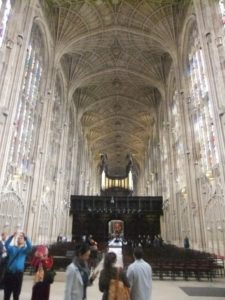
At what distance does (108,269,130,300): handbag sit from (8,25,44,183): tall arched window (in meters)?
14.3

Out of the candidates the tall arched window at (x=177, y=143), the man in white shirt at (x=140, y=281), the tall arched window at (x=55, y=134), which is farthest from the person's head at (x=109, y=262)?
the tall arched window at (x=177, y=143)

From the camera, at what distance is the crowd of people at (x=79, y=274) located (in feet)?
9.87

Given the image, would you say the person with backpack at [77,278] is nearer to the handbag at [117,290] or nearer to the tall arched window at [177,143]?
the handbag at [117,290]

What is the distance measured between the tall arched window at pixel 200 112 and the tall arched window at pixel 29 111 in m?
13.3

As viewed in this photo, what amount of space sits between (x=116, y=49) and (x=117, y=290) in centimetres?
2818

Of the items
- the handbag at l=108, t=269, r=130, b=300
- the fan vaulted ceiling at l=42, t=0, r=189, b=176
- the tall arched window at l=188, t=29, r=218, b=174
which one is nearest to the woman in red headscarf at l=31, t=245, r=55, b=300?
the handbag at l=108, t=269, r=130, b=300

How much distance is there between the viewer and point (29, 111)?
63.2 ft

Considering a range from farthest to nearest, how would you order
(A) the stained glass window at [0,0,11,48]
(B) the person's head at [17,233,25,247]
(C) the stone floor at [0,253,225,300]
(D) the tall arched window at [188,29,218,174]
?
(D) the tall arched window at [188,29,218,174], (A) the stained glass window at [0,0,11,48], (C) the stone floor at [0,253,225,300], (B) the person's head at [17,233,25,247]

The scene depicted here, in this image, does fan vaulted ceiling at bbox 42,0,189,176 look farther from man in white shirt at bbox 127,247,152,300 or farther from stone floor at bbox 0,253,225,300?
man in white shirt at bbox 127,247,152,300

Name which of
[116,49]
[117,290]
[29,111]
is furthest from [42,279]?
[116,49]

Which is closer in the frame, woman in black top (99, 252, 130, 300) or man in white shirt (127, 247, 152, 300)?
woman in black top (99, 252, 130, 300)

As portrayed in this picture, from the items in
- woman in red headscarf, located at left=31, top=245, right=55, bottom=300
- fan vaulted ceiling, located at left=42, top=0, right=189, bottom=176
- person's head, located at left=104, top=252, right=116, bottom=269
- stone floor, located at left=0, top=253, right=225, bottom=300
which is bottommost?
stone floor, located at left=0, top=253, right=225, bottom=300

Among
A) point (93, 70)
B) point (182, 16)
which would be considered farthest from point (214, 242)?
point (93, 70)

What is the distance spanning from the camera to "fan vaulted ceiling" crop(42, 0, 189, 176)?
2275 centimetres
